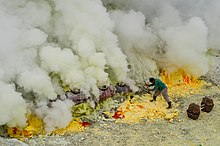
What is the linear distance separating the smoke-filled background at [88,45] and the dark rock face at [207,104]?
1622 mm

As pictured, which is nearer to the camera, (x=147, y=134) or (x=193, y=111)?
(x=147, y=134)

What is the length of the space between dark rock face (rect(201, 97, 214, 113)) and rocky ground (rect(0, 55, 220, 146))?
10cm

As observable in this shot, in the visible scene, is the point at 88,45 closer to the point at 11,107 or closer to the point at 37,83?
the point at 37,83

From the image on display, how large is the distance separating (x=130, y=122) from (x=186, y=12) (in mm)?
4689

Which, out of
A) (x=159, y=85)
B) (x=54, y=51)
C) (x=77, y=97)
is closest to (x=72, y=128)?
(x=77, y=97)

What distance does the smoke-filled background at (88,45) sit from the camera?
10969mm

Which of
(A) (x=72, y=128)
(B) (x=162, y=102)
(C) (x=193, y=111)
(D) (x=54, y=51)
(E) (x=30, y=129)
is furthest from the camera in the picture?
(B) (x=162, y=102)

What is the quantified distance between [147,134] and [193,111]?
1.26 m

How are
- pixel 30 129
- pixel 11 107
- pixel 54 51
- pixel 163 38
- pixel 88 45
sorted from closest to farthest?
pixel 11 107 → pixel 30 129 → pixel 54 51 → pixel 88 45 → pixel 163 38

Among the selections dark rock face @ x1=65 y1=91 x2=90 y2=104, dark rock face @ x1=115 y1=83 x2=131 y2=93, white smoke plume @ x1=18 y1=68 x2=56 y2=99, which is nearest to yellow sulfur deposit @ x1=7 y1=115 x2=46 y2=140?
white smoke plume @ x1=18 y1=68 x2=56 y2=99

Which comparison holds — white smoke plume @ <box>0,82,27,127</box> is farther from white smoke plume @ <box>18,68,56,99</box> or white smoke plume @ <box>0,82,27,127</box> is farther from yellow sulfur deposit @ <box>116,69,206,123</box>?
yellow sulfur deposit @ <box>116,69,206,123</box>

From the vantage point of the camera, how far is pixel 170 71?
13.4 meters

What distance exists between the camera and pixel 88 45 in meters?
11.9

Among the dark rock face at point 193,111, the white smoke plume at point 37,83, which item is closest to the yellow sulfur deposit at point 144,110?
the dark rock face at point 193,111
